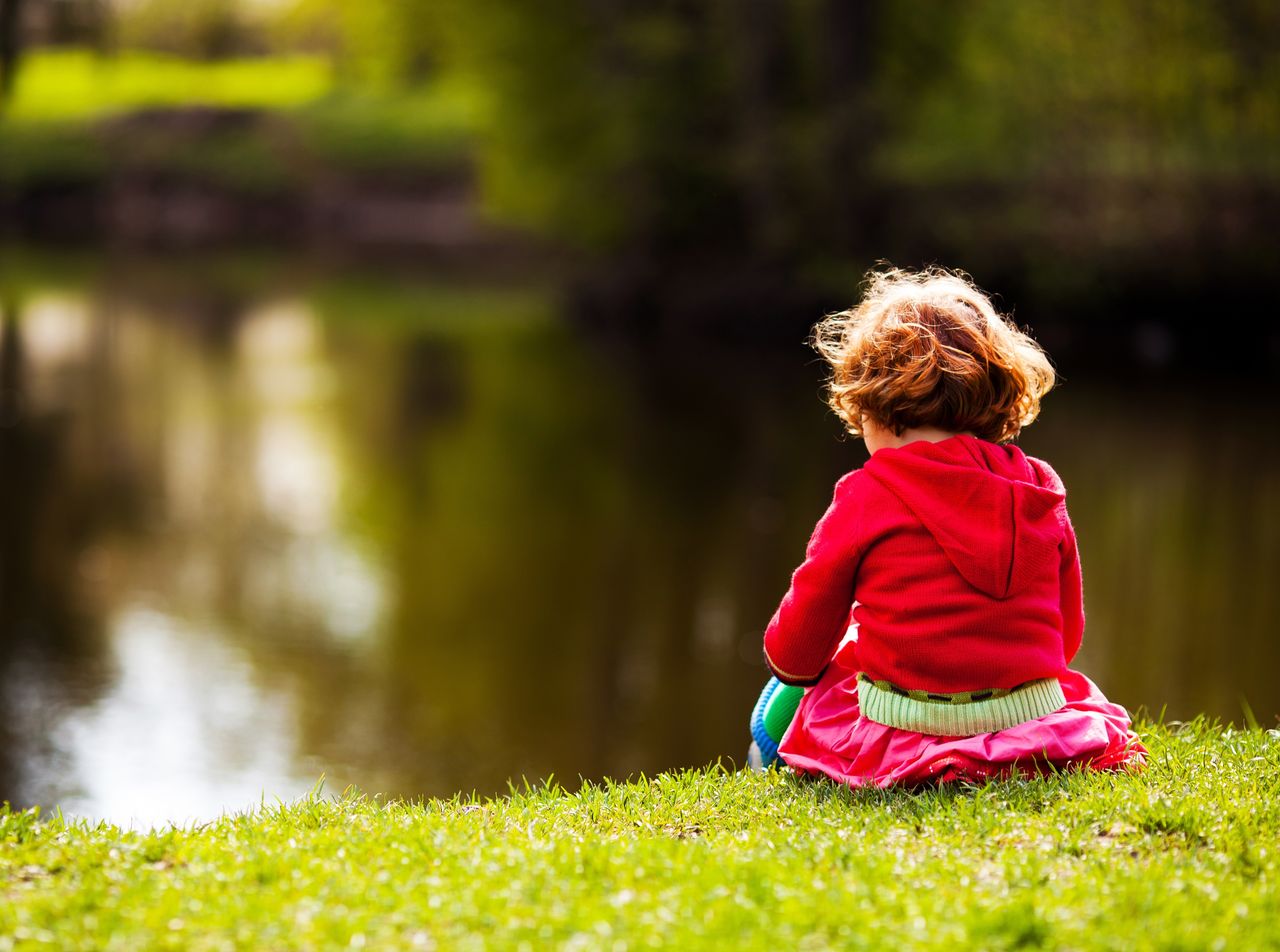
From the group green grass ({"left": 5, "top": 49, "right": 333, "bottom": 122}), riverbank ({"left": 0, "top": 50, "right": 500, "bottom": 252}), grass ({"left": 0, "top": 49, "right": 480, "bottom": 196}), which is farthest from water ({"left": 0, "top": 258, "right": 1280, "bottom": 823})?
green grass ({"left": 5, "top": 49, "right": 333, "bottom": 122})

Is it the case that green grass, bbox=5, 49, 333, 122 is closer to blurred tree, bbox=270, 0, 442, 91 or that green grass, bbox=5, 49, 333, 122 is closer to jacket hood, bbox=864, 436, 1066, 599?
blurred tree, bbox=270, 0, 442, 91

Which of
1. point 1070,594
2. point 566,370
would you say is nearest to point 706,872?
point 1070,594

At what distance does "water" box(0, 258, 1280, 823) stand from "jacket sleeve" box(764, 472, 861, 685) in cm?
415

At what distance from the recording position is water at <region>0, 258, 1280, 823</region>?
8.17m

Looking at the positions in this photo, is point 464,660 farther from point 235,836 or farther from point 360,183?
point 360,183

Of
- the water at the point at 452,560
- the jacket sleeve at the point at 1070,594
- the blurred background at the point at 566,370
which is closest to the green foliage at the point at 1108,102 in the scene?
the blurred background at the point at 566,370

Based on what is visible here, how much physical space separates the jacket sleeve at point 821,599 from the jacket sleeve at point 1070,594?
20.2 inches

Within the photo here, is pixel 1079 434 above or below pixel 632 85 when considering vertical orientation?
below

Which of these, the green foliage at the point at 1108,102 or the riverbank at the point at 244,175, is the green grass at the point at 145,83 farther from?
the green foliage at the point at 1108,102

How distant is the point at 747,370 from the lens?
21.4 meters

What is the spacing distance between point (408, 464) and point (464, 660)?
5.78 metres

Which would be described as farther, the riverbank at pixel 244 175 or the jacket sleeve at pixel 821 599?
the riverbank at pixel 244 175

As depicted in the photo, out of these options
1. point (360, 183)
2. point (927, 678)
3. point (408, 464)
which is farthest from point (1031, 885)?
point (360, 183)

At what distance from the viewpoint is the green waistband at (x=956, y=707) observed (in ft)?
11.8
